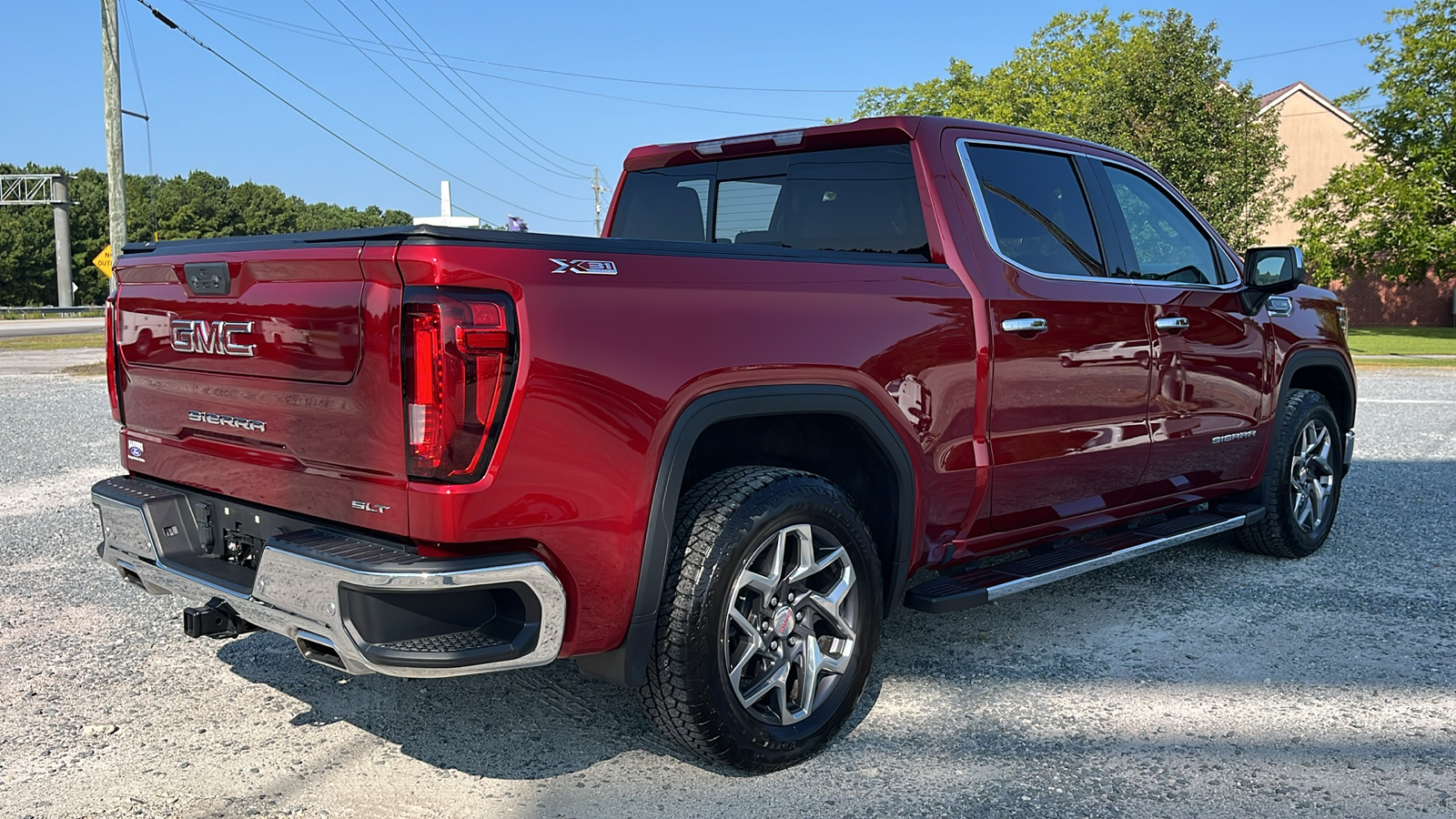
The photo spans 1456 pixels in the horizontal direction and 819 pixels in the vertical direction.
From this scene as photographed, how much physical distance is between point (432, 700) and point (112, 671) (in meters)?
1.23

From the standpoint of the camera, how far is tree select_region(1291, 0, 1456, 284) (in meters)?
29.7

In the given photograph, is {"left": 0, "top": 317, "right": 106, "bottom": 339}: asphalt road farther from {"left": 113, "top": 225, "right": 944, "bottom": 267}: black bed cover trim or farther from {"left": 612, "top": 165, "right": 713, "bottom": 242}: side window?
{"left": 113, "top": 225, "right": 944, "bottom": 267}: black bed cover trim

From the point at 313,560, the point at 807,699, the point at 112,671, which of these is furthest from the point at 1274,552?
the point at 112,671

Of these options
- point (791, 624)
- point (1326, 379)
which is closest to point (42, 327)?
point (1326, 379)

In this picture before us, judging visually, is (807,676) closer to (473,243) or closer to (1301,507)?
(473,243)

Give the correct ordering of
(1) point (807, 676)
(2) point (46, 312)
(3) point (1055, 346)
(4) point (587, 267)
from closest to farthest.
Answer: (4) point (587, 267), (1) point (807, 676), (3) point (1055, 346), (2) point (46, 312)

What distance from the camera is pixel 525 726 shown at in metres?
3.59

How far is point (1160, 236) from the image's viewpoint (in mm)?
4852

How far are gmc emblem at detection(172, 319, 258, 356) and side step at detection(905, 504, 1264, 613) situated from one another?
2087 mm

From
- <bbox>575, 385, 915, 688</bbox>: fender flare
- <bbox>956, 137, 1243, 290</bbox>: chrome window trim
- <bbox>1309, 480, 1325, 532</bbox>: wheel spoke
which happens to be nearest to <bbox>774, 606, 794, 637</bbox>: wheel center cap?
<bbox>575, 385, 915, 688</bbox>: fender flare

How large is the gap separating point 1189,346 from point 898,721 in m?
2.12

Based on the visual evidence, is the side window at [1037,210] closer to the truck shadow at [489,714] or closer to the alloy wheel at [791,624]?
the alloy wheel at [791,624]

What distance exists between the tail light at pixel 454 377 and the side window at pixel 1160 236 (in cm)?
296

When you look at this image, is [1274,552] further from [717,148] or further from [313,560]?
[313,560]
